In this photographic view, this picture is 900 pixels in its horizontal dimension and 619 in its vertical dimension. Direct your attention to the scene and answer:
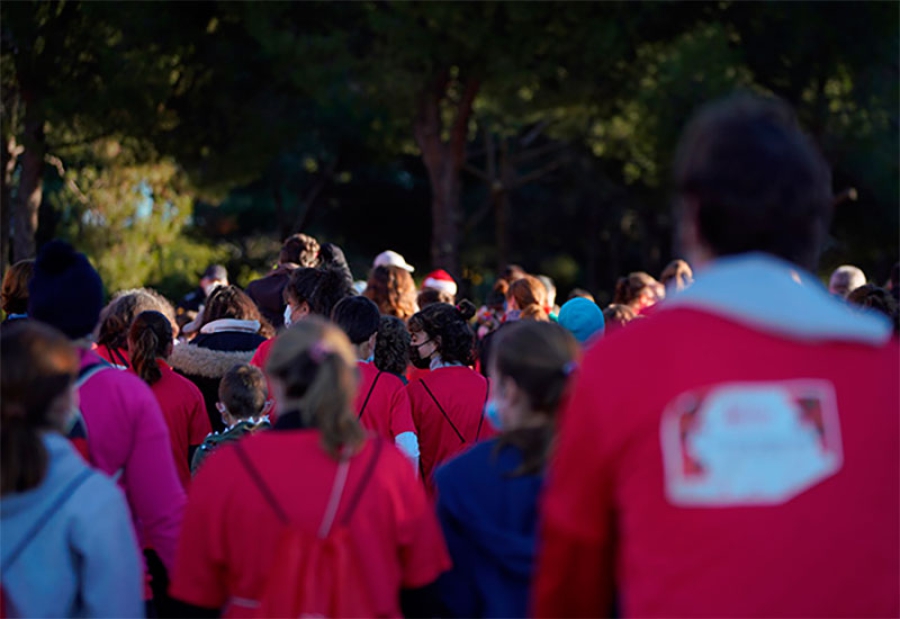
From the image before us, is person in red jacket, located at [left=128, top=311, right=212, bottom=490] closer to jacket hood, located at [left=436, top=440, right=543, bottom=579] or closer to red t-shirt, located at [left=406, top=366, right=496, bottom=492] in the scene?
red t-shirt, located at [left=406, top=366, right=496, bottom=492]

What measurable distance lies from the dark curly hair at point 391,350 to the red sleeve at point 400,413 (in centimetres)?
32

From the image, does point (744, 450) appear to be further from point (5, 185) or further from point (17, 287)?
point (5, 185)

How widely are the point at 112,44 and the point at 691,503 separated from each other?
1778 cm

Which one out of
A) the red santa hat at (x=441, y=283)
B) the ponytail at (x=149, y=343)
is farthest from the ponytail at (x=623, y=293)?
the ponytail at (x=149, y=343)

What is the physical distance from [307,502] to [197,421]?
214cm

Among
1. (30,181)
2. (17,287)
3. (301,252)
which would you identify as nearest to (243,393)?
(17,287)

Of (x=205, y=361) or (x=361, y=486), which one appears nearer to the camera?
(x=361, y=486)

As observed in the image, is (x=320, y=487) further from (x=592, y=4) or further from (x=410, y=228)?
(x=410, y=228)

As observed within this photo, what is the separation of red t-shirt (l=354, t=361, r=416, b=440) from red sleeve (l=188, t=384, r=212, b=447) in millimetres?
636

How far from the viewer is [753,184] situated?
2010 millimetres

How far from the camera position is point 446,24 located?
18.8 m

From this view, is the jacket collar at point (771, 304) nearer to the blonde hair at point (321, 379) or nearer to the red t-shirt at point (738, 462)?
the red t-shirt at point (738, 462)

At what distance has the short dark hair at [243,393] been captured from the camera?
4621mm

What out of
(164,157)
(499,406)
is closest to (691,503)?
(499,406)
